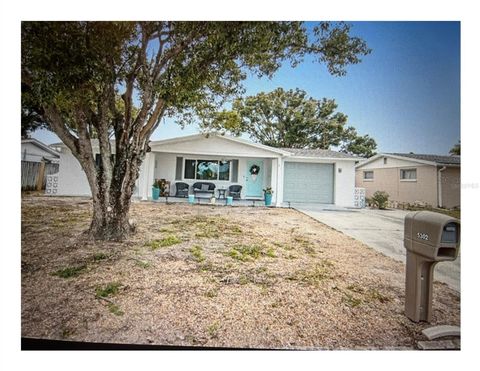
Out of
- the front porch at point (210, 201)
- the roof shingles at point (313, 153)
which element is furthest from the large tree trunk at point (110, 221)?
the roof shingles at point (313, 153)

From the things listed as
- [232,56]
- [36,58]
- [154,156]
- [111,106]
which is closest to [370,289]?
[232,56]

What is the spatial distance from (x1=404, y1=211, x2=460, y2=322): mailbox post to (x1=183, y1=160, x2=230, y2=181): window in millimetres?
3724

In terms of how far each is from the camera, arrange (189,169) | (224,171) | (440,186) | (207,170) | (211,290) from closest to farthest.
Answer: (211,290) < (440,186) < (224,171) < (189,169) < (207,170)

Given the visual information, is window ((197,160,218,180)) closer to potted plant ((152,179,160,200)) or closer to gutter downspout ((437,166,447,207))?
potted plant ((152,179,160,200))

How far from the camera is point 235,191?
4.84 metres

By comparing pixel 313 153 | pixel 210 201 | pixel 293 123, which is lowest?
pixel 210 201

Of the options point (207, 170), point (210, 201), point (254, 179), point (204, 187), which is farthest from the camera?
point (207, 170)

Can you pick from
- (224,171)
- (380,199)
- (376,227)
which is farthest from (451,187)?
(224,171)

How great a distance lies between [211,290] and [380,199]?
8.25ft

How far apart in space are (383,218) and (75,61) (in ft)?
13.4

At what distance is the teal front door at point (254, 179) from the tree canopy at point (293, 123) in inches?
20.6

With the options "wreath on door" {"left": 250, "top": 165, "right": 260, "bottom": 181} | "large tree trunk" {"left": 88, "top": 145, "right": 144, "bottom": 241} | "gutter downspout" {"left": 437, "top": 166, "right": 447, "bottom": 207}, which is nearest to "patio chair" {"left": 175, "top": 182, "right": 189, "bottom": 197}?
"wreath on door" {"left": 250, "top": 165, "right": 260, "bottom": 181}

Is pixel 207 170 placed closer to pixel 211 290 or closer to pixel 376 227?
pixel 211 290

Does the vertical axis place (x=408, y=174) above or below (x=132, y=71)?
below
